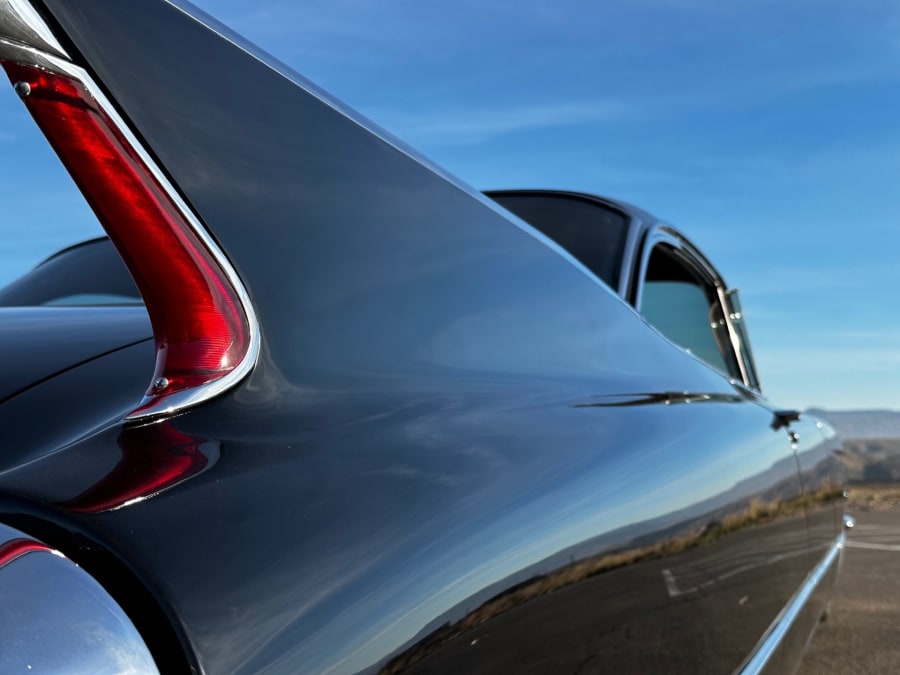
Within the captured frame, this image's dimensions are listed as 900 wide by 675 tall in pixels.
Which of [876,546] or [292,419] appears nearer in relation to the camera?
[292,419]

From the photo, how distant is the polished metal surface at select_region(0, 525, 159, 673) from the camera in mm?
693

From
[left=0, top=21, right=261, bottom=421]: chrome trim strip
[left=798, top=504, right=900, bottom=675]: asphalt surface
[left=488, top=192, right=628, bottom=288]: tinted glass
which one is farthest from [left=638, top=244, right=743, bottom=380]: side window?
[left=0, top=21, right=261, bottom=421]: chrome trim strip

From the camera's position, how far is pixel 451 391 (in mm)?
1291

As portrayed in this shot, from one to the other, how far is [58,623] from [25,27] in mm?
→ 513

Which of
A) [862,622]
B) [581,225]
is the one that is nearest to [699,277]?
[581,225]

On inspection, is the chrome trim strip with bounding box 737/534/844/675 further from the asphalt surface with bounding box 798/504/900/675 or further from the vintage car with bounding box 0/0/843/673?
the vintage car with bounding box 0/0/843/673

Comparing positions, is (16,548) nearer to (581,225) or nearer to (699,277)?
(581,225)

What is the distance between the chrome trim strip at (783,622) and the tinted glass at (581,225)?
1.03 m

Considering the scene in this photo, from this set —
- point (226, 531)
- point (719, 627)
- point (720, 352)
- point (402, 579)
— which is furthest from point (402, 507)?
point (720, 352)

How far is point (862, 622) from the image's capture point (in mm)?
5008

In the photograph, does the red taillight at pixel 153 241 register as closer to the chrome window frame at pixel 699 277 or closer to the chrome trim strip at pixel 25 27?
the chrome trim strip at pixel 25 27

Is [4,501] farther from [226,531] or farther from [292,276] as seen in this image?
[292,276]

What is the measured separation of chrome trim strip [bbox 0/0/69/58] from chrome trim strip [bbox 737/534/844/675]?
6.36ft

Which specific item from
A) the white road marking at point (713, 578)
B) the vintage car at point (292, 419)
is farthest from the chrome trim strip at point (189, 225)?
the white road marking at point (713, 578)
